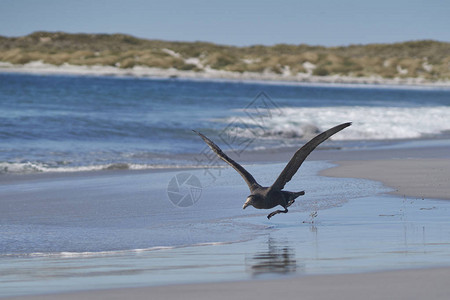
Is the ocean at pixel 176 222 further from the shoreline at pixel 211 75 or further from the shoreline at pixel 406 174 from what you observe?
the shoreline at pixel 211 75

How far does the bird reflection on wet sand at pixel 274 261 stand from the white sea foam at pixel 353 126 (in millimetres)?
17329

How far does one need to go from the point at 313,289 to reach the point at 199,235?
284cm

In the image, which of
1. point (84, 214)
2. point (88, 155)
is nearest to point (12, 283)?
point (84, 214)

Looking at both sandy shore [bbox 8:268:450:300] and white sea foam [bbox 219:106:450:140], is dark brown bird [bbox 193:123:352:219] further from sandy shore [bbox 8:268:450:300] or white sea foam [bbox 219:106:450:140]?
white sea foam [bbox 219:106:450:140]

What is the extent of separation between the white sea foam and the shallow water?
13414mm

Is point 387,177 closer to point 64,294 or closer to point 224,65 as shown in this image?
point 64,294

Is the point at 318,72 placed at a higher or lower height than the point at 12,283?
higher

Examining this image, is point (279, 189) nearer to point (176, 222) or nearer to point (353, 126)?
point (176, 222)

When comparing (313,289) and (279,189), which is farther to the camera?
(279,189)

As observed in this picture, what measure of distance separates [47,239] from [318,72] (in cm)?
11970

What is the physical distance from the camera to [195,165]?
1598 cm

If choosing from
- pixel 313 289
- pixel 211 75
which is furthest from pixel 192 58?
pixel 313 289

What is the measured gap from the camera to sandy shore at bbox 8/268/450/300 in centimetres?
522

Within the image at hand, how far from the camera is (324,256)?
22.1 feet
